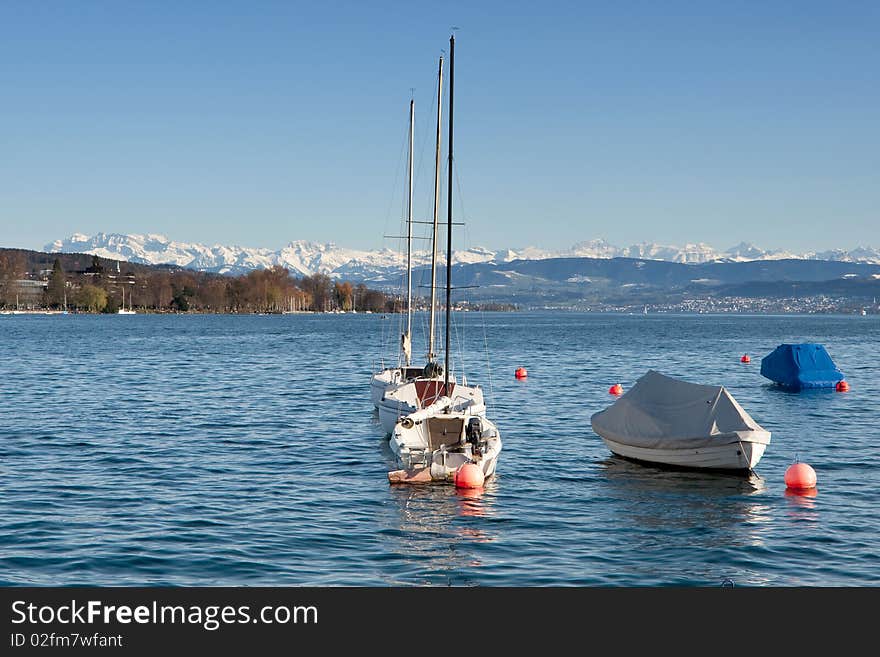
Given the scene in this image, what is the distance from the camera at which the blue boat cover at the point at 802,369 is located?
64.8 m

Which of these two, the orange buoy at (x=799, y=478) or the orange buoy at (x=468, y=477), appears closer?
the orange buoy at (x=468, y=477)

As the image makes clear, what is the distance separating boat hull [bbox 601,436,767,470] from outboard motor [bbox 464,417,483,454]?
19.2 ft

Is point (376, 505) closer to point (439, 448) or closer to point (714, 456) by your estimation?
point (439, 448)

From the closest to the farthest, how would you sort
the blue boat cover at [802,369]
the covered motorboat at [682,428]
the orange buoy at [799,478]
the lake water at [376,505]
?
the lake water at [376,505] → the orange buoy at [799,478] → the covered motorboat at [682,428] → the blue boat cover at [802,369]

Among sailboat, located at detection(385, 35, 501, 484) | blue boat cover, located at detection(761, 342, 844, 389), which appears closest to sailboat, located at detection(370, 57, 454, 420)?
sailboat, located at detection(385, 35, 501, 484)

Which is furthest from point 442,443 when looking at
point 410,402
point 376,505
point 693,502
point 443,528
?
point 693,502

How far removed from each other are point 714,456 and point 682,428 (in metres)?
1.44

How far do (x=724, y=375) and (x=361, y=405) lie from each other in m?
37.6

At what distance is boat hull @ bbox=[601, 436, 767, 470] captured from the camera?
3094 centimetres

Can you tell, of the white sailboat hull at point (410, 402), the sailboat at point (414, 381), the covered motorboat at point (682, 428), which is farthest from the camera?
the sailboat at point (414, 381)

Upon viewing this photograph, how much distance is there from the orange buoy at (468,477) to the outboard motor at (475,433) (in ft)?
4.65

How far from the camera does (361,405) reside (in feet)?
187

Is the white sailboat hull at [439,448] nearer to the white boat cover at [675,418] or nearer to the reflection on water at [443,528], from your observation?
the reflection on water at [443,528]

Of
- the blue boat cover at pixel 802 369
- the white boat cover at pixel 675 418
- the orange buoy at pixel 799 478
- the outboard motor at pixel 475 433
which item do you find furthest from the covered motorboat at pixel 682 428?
the blue boat cover at pixel 802 369
